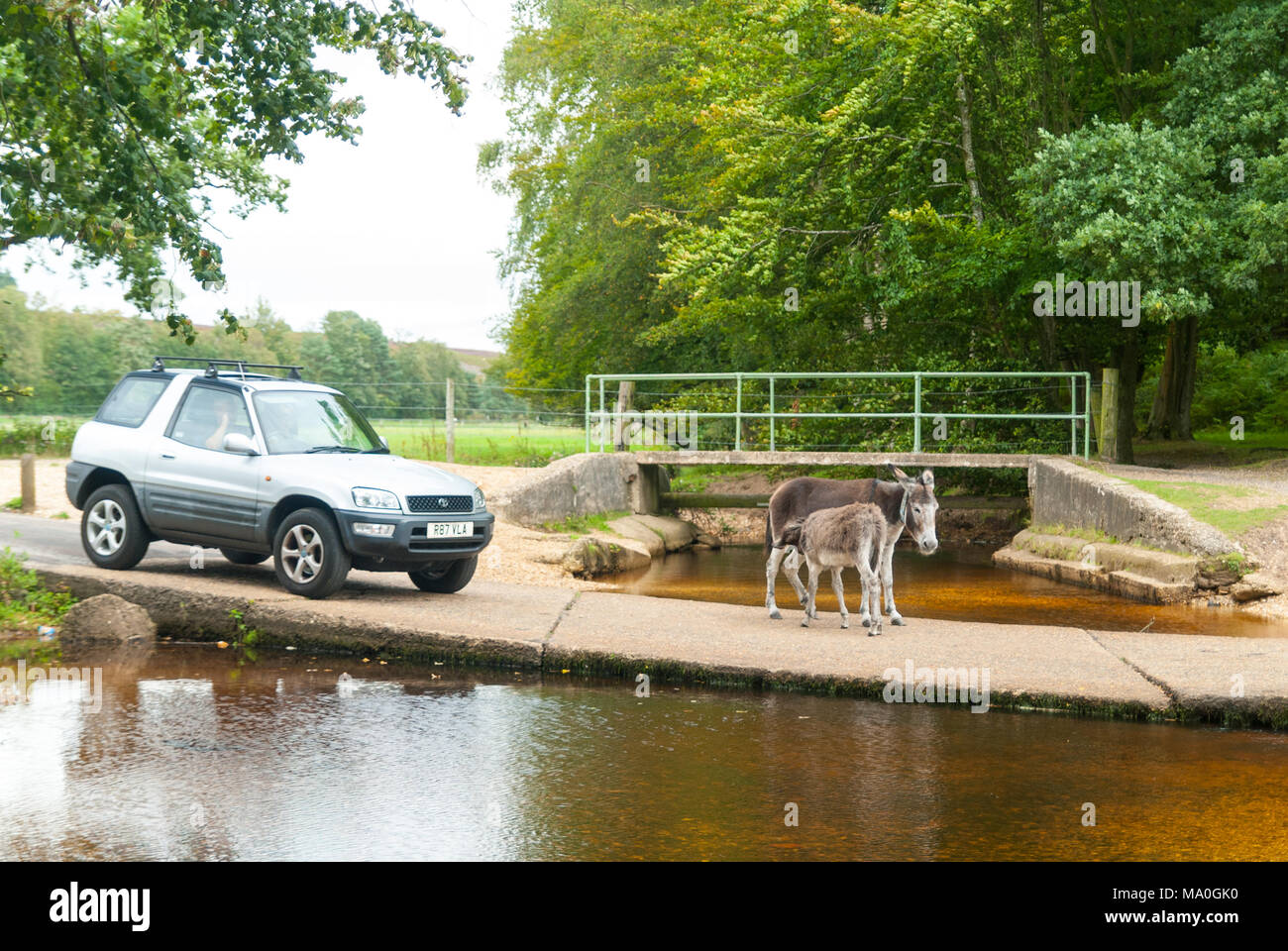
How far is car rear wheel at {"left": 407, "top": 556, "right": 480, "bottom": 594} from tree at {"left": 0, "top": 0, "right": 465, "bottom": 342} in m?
3.59

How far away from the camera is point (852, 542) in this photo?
9.87 metres

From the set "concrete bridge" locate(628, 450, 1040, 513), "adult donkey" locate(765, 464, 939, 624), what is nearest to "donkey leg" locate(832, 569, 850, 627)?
"adult donkey" locate(765, 464, 939, 624)

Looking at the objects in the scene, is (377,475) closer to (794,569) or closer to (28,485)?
(794,569)

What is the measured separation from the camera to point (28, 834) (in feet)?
17.2

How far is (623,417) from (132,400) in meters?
13.1

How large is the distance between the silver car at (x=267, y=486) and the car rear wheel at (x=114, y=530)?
1 centimetres

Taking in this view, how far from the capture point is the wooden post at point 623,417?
950 inches

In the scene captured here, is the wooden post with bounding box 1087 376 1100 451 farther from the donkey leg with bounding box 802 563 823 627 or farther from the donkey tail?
the donkey tail

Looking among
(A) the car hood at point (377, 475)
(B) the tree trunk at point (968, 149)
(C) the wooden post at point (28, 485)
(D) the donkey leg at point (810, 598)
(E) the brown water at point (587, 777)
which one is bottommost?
(E) the brown water at point (587, 777)

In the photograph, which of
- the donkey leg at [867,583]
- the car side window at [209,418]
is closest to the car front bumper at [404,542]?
the car side window at [209,418]

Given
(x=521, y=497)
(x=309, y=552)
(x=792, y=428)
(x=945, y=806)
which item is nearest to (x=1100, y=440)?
(x=792, y=428)

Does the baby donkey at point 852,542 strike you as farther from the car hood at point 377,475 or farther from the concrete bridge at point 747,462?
the concrete bridge at point 747,462

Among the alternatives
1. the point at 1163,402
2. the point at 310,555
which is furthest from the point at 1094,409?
the point at 310,555
